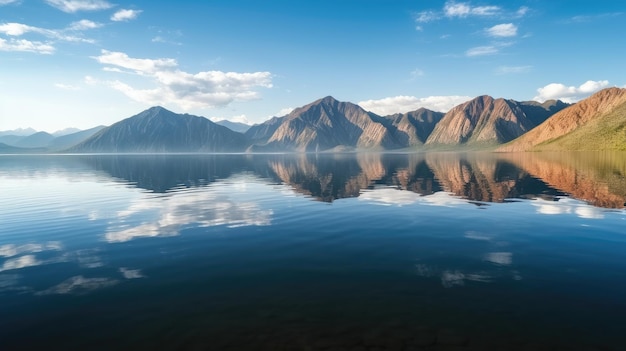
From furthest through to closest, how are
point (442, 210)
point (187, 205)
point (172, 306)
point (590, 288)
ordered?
1. point (187, 205)
2. point (442, 210)
3. point (590, 288)
4. point (172, 306)

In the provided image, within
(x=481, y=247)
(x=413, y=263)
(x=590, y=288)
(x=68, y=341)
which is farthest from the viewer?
(x=481, y=247)

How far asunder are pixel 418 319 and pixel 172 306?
36.3 ft

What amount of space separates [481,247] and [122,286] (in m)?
23.4

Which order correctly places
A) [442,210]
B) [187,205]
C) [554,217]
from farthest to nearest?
1. [187,205]
2. [442,210]
3. [554,217]

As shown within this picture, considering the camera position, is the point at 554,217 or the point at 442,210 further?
the point at 442,210

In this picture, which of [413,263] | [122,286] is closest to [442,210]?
[413,263]

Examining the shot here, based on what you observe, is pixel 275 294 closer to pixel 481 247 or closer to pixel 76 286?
pixel 76 286

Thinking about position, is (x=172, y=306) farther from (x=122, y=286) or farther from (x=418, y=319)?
(x=418, y=319)

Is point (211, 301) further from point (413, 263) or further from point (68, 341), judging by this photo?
point (413, 263)

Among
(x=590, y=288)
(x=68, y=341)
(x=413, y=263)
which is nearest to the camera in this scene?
(x=68, y=341)

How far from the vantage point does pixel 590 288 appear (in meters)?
16.9

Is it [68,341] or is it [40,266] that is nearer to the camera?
[68,341]

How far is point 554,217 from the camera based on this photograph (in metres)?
34.5

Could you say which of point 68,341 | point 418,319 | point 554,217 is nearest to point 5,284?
point 68,341
